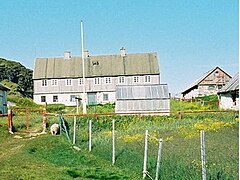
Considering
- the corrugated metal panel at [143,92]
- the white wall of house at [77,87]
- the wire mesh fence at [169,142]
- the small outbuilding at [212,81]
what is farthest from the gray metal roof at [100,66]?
the wire mesh fence at [169,142]

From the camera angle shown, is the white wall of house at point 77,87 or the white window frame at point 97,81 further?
the white window frame at point 97,81

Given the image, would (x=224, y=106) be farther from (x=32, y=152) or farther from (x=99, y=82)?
(x=32, y=152)

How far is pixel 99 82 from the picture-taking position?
67250 millimetres

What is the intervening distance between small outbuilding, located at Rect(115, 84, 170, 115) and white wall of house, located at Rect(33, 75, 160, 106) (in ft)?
85.5

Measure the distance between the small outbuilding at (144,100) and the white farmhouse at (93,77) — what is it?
84.1ft

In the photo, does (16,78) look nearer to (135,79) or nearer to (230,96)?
(135,79)

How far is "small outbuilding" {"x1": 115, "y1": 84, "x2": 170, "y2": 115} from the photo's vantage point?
39.1m

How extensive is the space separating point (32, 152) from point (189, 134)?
7.06m

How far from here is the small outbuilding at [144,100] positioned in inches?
1539

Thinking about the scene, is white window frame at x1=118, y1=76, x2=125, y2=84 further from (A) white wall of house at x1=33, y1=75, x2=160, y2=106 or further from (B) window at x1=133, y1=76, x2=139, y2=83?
(B) window at x1=133, y1=76, x2=139, y2=83

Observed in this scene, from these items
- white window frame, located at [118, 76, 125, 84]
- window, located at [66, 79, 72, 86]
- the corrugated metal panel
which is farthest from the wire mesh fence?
white window frame, located at [118, 76, 125, 84]

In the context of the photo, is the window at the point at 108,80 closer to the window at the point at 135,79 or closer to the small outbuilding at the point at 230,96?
the window at the point at 135,79

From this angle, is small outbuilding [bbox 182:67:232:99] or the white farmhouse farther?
small outbuilding [bbox 182:67:232:99]

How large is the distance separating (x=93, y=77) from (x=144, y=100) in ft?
93.7
